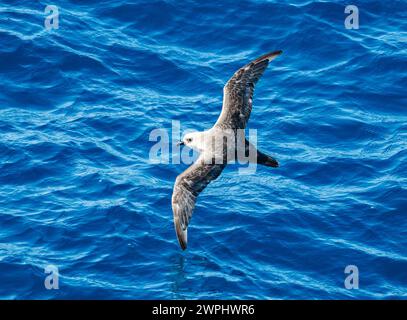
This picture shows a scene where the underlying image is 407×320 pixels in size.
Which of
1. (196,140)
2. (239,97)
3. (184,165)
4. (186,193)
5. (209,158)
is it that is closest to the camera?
(186,193)

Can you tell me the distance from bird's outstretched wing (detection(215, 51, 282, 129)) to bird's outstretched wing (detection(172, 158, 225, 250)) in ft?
3.93

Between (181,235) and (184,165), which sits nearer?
(181,235)

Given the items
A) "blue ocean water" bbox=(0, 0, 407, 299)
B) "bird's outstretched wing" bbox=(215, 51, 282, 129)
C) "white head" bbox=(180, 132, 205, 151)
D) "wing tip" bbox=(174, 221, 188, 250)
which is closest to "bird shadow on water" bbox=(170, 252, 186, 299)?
"blue ocean water" bbox=(0, 0, 407, 299)

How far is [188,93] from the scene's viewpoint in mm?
26766

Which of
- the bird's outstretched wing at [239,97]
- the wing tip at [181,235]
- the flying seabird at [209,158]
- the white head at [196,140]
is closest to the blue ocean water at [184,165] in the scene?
the wing tip at [181,235]

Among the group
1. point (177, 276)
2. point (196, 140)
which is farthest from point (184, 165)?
point (177, 276)

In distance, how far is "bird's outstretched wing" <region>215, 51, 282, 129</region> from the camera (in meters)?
21.6

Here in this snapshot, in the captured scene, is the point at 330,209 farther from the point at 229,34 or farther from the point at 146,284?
the point at 229,34

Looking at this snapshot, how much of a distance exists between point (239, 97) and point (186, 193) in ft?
8.36

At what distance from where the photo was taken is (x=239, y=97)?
2181cm

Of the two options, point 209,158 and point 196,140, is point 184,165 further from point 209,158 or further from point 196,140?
point 209,158

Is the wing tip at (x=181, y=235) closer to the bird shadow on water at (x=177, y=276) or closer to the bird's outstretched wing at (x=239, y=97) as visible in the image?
the bird shadow on water at (x=177, y=276)

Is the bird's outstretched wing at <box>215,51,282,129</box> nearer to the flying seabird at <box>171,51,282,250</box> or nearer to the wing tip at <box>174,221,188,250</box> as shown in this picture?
the flying seabird at <box>171,51,282,250</box>
